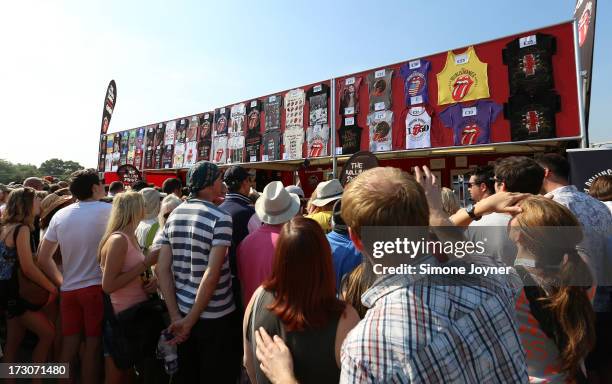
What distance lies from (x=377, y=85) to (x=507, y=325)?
6280 mm

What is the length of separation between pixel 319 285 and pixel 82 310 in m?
2.36

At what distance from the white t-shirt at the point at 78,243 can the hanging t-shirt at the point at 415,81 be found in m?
5.33

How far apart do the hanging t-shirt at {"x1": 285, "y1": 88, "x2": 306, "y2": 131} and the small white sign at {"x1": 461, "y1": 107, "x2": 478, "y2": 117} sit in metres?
3.40

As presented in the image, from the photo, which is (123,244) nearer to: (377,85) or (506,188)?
(506,188)

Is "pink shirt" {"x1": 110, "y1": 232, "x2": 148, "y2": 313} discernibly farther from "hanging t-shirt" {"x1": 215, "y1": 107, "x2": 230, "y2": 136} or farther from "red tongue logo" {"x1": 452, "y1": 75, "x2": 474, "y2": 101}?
"hanging t-shirt" {"x1": 215, "y1": 107, "x2": 230, "y2": 136}

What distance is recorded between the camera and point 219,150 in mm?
9578

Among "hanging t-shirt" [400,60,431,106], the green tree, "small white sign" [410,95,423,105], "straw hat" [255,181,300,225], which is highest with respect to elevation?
the green tree

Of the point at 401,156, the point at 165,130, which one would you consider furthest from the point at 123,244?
the point at 165,130

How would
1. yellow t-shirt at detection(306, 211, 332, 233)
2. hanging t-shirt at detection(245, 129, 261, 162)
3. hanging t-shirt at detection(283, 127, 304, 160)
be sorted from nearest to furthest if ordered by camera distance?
yellow t-shirt at detection(306, 211, 332, 233) < hanging t-shirt at detection(283, 127, 304, 160) < hanging t-shirt at detection(245, 129, 261, 162)

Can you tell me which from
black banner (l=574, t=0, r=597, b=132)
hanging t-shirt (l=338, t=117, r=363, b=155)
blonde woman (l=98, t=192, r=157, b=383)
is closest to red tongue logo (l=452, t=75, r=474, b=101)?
black banner (l=574, t=0, r=597, b=132)

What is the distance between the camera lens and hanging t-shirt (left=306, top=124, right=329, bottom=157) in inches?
287

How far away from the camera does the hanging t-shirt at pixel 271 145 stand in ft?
26.7

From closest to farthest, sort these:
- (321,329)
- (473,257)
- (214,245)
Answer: (473,257) < (321,329) < (214,245)

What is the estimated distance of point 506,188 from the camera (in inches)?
86.7
